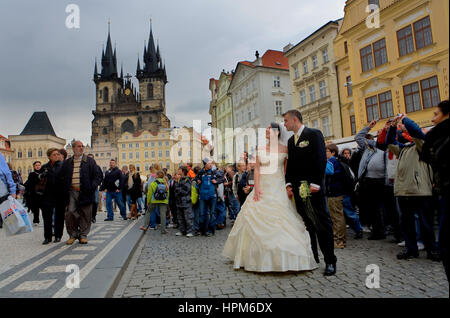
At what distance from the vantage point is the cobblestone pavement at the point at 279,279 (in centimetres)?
332

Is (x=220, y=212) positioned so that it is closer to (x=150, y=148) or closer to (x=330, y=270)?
(x=330, y=270)

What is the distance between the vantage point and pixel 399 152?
5.24m

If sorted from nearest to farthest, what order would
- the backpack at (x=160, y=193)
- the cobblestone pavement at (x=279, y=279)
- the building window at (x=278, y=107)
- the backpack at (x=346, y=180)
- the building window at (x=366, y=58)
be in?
the cobblestone pavement at (x=279, y=279)
the backpack at (x=346, y=180)
the backpack at (x=160, y=193)
the building window at (x=366, y=58)
the building window at (x=278, y=107)

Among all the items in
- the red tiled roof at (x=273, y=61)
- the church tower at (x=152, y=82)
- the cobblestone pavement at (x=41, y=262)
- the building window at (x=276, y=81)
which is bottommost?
the cobblestone pavement at (x=41, y=262)

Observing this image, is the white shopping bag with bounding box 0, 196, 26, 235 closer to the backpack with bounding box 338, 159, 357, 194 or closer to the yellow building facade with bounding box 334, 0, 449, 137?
the backpack with bounding box 338, 159, 357, 194

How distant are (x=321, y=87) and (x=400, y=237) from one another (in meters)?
24.8

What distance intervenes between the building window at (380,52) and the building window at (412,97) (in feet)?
8.02

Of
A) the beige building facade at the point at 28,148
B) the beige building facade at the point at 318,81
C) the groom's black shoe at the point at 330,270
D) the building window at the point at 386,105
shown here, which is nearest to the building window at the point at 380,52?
the building window at the point at 386,105

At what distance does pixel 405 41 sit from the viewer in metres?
19.0

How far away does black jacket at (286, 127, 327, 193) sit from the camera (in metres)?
4.11

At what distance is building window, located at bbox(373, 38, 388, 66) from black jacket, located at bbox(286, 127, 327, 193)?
1939 centimetres

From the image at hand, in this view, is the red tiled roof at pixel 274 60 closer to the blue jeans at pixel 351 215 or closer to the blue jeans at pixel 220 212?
the blue jeans at pixel 220 212

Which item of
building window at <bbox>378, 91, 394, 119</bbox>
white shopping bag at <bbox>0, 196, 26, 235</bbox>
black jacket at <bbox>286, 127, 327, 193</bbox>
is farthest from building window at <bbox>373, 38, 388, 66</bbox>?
white shopping bag at <bbox>0, 196, 26, 235</bbox>
